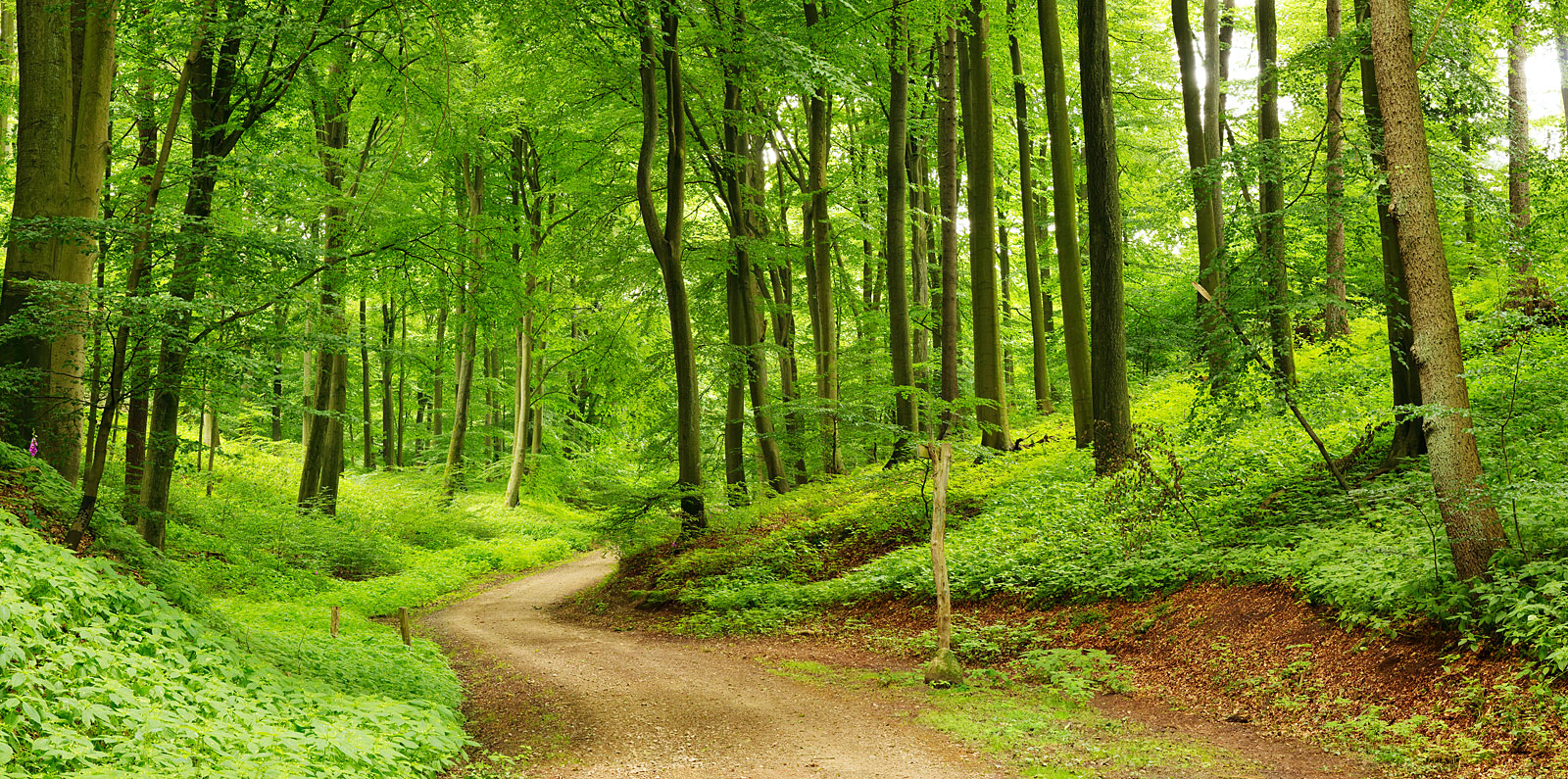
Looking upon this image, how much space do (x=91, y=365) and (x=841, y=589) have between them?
352 inches

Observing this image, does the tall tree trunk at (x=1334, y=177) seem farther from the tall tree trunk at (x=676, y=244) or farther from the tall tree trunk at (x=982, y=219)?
the tall tree trunk at (x=676, y=244)

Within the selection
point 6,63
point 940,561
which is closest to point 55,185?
point 6,63

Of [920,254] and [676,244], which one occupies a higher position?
[920,254]

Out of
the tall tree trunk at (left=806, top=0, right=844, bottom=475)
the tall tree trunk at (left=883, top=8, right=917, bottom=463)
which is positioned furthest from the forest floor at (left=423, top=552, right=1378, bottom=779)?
the tall tree trunk at (left=806, top=0, right=844, bottom=475)

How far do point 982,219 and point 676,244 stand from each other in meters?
5.17

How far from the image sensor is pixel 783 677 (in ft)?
30.1

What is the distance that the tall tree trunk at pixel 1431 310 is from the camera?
21.4 feet

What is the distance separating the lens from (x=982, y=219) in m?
14.9

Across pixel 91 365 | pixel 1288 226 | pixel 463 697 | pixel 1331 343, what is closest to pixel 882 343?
pixel 1331 343

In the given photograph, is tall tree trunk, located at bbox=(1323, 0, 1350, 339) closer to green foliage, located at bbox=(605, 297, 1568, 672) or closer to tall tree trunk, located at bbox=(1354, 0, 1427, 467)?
tall tree trunk, located at bbox=(1354, 0, 1427, 467)

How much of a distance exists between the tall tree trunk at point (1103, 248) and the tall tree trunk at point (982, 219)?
8.45 feet

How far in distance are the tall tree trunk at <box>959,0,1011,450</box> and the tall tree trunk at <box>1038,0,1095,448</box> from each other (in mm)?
1319

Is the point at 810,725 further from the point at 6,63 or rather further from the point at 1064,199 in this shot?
the point at 6,63

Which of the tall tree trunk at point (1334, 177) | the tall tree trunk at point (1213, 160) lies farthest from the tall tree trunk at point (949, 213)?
the tall tree trunk at point (1334, 177)
